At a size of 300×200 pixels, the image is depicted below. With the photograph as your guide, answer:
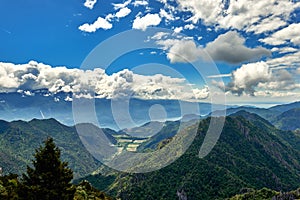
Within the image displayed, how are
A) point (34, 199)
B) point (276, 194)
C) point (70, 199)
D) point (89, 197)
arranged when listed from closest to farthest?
point (34, 199) → point (70, 199) → point (89, 197) → point (276, 194)

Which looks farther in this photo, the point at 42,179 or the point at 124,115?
the point at 124,115

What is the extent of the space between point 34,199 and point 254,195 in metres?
189

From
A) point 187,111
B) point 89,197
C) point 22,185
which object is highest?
point 187,111

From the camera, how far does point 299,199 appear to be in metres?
157

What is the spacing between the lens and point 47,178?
24250 mm

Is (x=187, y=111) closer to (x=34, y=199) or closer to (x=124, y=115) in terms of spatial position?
(x=124, y=115)

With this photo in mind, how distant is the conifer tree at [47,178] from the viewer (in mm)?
23781

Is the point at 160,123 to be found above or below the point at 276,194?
above

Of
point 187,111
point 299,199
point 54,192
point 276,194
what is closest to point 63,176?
point 54,192

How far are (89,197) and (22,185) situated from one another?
2173cm

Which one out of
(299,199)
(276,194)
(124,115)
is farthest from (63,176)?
(276,194)

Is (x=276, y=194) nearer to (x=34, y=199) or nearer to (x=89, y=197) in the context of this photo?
(x=89, y=197)

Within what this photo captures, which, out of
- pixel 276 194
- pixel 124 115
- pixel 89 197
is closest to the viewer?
pixel 124 115

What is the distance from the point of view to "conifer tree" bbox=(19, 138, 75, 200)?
23.8 meters
